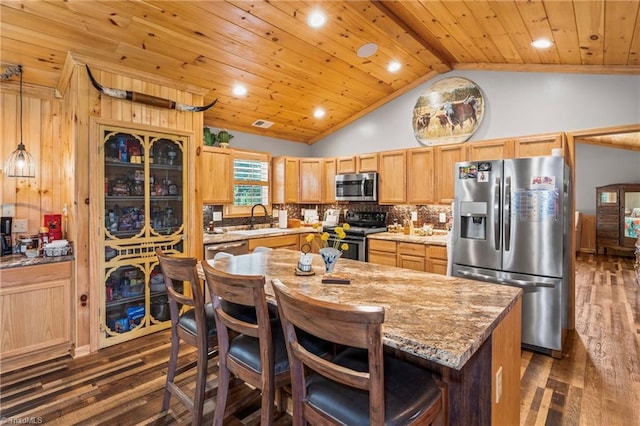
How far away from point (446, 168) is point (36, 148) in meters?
4.58

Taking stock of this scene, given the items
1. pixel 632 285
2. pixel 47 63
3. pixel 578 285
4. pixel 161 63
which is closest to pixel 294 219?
pixel 161 63

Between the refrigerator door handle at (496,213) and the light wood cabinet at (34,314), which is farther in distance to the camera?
the refrigerator door handle at (496,213)

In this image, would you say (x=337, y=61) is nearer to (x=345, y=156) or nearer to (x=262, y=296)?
(x=345, y=156)

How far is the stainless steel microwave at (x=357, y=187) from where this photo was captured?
16.0ft

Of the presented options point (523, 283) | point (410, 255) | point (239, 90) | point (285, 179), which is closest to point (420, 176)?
point (410, 255)

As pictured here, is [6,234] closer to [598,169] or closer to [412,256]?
[412,256]

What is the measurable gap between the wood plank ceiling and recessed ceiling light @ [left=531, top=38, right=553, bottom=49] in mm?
66

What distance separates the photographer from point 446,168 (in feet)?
13.9

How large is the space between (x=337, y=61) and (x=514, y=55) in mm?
1946

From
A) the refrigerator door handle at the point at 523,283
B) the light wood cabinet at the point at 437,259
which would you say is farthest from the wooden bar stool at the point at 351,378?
the light wood cabinet at the point at 437,259

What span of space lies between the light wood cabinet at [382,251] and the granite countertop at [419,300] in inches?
77.3

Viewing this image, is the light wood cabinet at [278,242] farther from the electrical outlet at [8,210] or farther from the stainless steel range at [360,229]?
the electrical outlet at [8,210]

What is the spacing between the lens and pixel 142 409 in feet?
7.23

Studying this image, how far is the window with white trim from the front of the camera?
4824 mm
